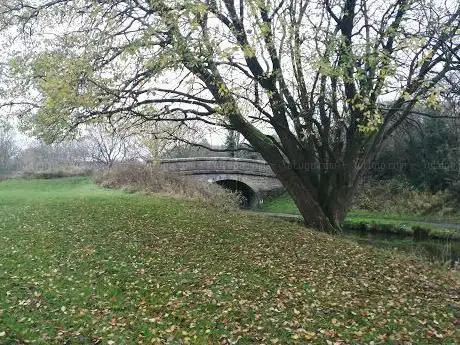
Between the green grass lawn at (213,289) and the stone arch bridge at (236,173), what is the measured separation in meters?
22.3

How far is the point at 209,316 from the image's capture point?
657 centimetres

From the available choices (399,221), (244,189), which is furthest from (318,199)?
(244,189)

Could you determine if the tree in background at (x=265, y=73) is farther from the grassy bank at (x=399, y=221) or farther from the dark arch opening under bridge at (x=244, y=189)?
the dark arch opening under bridge at (x=244, y=189)

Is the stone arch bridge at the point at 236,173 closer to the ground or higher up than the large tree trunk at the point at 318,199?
higher up

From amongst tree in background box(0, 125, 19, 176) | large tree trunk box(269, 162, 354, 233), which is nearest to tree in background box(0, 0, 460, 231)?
large tree trunk box(269, 162, 354, 233)

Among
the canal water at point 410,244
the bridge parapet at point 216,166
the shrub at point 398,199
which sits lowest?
the canal water at point 410,244

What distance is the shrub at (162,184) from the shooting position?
22953mm

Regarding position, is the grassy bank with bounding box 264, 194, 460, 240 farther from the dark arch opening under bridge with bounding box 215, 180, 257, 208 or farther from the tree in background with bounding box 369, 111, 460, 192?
the dark arch opening under bridge with bounding box 215, 180, 257, 208

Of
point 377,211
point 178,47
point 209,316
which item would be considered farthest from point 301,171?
point 377,211

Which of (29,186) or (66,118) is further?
(29,186)

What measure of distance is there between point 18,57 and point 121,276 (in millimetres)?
5041

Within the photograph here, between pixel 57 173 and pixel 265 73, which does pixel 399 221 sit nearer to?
pixel 265 73

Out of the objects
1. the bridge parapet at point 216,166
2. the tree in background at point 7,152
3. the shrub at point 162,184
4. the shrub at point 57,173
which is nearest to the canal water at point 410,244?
the shrub at point 162,184

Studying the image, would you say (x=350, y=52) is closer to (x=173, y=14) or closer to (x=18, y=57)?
(x=173, y=14)
